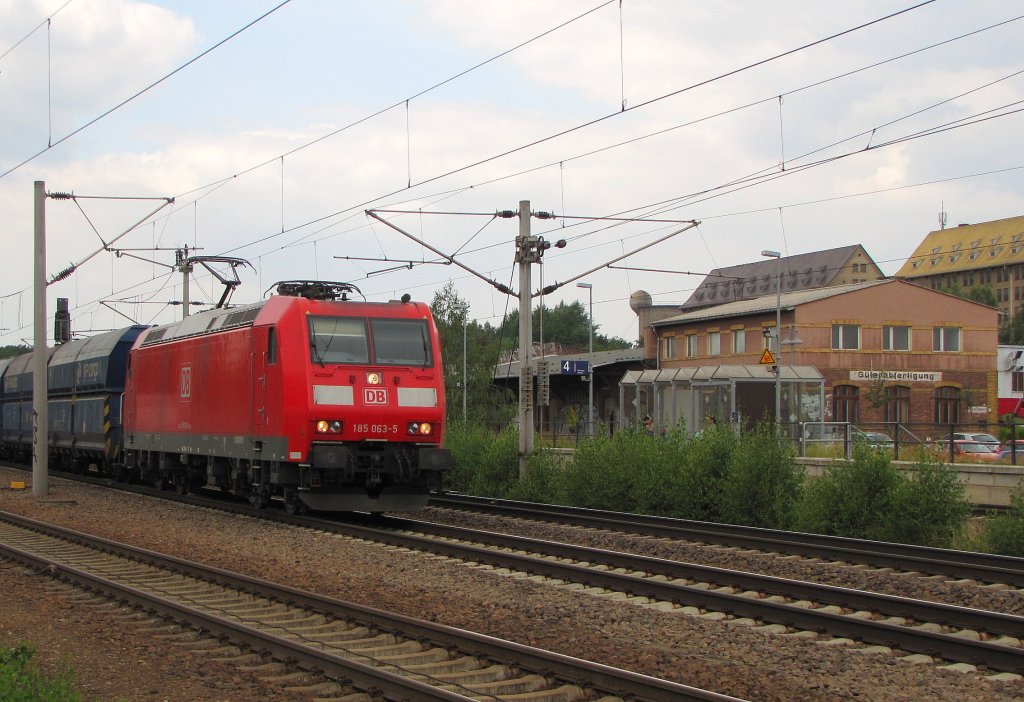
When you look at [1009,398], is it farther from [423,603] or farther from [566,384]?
[423,603]

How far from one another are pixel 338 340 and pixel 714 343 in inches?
1835

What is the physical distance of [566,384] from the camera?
5919 cm

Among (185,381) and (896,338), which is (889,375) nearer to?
(896,338)

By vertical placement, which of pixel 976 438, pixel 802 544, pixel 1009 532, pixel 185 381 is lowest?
pixel 802 544

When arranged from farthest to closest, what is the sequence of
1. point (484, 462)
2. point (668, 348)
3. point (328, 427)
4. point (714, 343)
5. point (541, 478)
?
point (668, 348) → point (714, 343) → point (484, 462) → point (541, 478) → point (328, 427)

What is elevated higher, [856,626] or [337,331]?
[337,331]

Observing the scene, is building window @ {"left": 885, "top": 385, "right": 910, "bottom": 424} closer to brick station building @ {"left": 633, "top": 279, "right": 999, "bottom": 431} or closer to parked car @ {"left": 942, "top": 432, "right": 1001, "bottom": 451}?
brick station building @ {"left": 633, "top": 279, "right": 999, "bottom": 431}

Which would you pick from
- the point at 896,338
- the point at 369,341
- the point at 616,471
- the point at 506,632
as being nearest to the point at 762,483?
the point at 616,471

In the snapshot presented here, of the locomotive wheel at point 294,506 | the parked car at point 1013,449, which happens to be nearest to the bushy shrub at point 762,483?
the parked car at point 1013,449

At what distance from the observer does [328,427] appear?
16.9 metres

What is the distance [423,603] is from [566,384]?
48.5m

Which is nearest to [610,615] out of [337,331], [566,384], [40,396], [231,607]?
[231,607]

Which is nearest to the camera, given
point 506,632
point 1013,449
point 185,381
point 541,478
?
point 506,632

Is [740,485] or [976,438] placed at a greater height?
[976,438]
